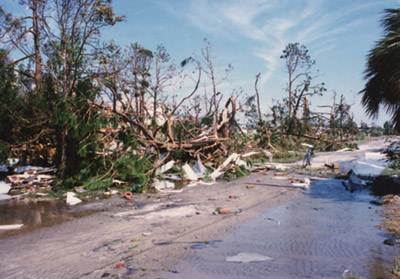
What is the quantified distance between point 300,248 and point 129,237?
199 cm

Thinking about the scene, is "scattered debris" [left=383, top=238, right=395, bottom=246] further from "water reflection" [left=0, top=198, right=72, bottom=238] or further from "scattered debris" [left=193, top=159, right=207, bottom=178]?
"scattered debris" [left=193, top=159, right=207, bottom=178]

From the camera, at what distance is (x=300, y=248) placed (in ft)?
12.0

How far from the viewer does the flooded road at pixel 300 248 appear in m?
3.00

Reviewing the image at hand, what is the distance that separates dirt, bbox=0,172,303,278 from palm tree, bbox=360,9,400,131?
10.6 feet

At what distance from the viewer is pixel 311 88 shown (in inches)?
952

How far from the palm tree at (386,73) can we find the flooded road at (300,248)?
288 cm

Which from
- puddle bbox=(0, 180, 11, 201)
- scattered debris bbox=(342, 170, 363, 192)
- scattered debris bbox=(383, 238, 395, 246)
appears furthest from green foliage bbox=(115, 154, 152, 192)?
scattered debris bbox=(383, 238, 395, 246)

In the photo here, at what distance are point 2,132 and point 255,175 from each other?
7.04 m

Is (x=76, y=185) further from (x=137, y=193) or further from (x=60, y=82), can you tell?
(x=60, y=82)

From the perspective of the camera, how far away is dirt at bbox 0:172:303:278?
122 inches

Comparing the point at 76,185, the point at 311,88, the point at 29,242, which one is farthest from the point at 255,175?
the point at 311,88

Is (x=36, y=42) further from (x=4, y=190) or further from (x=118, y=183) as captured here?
(x=118, y=183)

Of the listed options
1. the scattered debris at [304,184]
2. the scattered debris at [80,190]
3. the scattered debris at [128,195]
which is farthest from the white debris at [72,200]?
the scattered debris at [304,184]

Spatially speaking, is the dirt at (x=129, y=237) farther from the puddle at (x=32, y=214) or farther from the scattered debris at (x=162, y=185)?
the scattered debris at (x=162, y=185)
